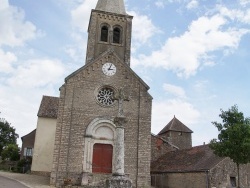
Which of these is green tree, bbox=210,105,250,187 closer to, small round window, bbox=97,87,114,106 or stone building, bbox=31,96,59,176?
small round window, bbox=97,87,114,106

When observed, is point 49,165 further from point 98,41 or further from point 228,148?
point 228,148

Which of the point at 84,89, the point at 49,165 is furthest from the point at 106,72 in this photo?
the point at 49,165

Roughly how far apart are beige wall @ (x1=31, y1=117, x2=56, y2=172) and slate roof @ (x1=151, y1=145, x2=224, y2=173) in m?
10.9

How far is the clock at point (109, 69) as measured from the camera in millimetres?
26031

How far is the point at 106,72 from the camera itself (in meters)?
26.0

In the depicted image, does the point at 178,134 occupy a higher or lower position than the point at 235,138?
higher

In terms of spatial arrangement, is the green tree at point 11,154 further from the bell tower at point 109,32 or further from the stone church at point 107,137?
the bell tower at point 109,32

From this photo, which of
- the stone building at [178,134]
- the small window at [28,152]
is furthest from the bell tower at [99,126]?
the stone building at [178,134]

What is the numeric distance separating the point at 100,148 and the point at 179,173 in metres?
7.15

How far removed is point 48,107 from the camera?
3441cm

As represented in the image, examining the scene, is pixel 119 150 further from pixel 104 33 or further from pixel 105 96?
pixel 104 33

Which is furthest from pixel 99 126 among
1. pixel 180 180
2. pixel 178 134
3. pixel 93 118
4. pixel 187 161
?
pixel 178 134

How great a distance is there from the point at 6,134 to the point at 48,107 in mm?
21310

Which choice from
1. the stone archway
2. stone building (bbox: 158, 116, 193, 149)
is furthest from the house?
stone building (bbox: 158, 116, 193, 149)
